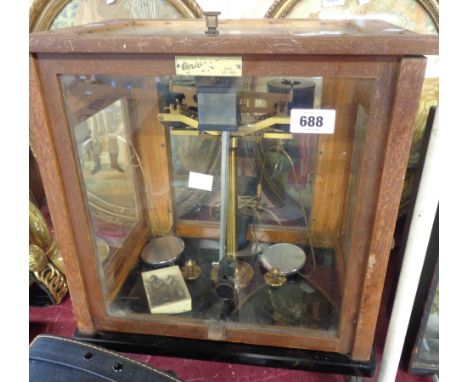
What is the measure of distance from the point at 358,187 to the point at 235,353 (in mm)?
474

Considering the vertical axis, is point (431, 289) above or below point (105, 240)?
below

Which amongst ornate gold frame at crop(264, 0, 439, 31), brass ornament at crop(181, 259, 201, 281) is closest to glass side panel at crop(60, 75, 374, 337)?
brass ornament at crop(181, 259, 201, 281)

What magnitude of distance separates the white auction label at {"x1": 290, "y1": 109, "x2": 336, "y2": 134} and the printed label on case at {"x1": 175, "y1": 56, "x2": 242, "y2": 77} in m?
0.16

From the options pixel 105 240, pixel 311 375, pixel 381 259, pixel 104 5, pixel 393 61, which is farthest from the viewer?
pixel 104 5

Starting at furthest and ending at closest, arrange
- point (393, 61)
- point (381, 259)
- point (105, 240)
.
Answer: point (105, 240) < point (381, 259) < point (393, 61)

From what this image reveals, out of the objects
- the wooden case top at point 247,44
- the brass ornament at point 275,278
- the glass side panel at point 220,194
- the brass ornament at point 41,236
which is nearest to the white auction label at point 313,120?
the glass side panel at point 220,194

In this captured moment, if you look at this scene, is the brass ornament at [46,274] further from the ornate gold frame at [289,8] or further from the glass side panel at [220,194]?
the ornate gold frame at [289,8]

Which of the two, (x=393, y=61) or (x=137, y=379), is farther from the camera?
(x=137, y=379)

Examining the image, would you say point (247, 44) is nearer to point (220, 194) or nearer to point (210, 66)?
point (210, 66)

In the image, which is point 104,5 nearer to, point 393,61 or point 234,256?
point 234,256

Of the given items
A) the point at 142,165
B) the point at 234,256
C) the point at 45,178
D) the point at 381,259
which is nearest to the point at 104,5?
the point at 142,165

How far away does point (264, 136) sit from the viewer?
0.81 metres

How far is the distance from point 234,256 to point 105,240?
1.09 feet

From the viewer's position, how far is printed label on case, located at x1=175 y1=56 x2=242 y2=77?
0.60m
